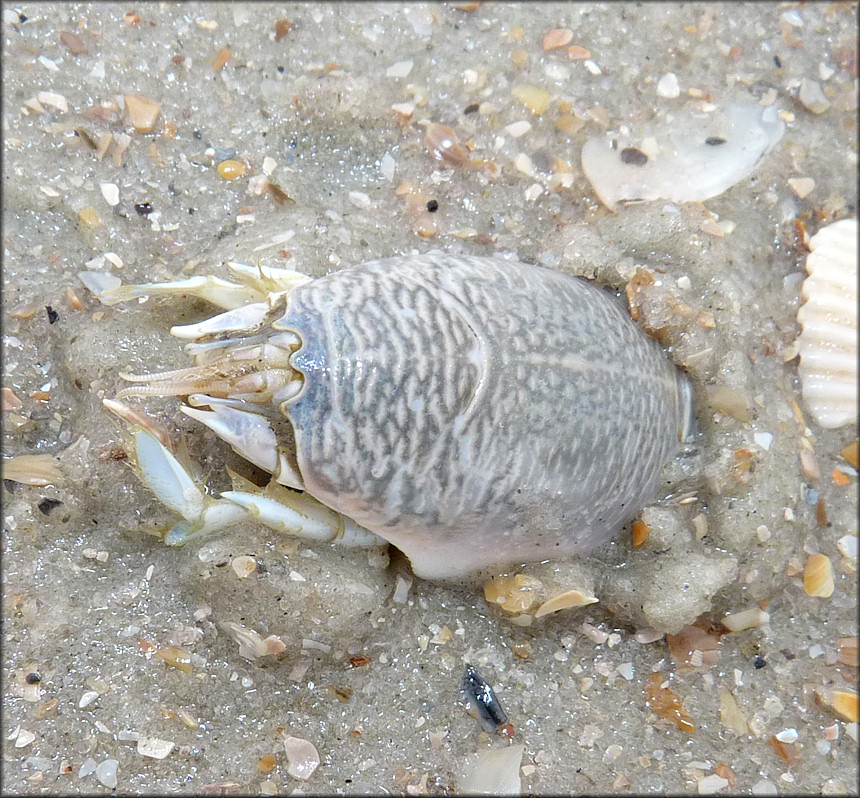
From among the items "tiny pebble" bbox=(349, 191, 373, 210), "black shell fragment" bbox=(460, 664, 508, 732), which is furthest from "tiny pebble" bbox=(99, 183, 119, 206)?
"black shell fragment" bbox=(460, 664, 508, 732)

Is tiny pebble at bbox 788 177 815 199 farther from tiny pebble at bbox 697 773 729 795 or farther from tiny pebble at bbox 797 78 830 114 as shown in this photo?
tiny pebble at bbox 697 773 729 795

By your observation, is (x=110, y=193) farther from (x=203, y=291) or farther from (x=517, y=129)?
(x=517, y=129)

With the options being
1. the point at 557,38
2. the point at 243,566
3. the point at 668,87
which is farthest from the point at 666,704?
the point at 557,38

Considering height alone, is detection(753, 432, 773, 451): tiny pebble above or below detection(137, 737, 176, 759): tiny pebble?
above

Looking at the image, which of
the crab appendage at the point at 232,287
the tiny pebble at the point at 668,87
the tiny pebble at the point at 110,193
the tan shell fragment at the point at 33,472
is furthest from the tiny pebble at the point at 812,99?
the tan shell fragment at the point at 33,472

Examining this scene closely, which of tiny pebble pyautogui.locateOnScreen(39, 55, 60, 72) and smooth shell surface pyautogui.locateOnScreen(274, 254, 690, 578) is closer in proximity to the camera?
smooth shell surface pyautogui.locateOnScreen(274, 254, 690, 578)

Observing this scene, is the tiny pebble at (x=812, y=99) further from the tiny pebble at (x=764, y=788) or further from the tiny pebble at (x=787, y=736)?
the tiny pebble at (x=764, y=788)
